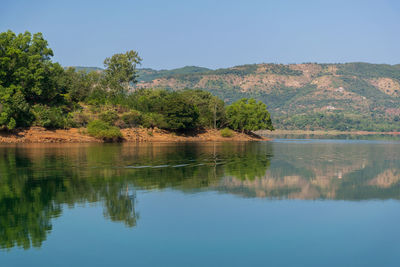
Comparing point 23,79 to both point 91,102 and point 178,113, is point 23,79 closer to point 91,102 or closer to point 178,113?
point 91,102

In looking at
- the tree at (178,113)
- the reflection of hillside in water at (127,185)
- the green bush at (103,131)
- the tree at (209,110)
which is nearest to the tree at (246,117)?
the tree at (209,110)

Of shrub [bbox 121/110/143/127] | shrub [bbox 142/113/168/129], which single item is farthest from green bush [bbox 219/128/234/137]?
shrub [bbox 121/110/143/127]

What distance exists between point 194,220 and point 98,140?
220ft

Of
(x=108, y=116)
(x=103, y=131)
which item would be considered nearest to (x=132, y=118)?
(x=108, y=116)

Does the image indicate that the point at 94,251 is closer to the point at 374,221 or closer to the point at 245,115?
the point at 374,221

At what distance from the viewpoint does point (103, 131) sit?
8050 cm

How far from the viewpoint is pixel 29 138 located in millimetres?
72688

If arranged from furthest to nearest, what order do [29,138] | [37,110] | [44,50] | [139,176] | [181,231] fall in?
[44,50], [37,110], [29,138], [139,176], [181,231]

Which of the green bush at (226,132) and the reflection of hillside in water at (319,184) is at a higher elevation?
the green bush at (226,132)

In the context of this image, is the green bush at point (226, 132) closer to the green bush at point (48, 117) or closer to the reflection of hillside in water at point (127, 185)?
the green bush at point (48, 117)

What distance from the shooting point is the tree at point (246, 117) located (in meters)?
113

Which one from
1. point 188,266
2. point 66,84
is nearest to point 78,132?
point 66,84

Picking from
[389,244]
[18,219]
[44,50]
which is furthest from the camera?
[44,50]

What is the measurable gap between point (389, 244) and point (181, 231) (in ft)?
21.6
